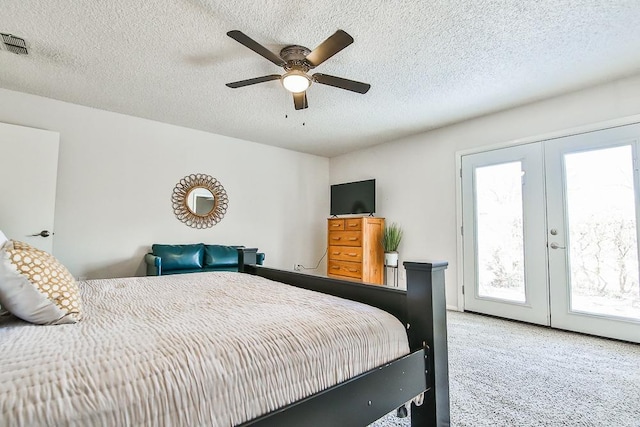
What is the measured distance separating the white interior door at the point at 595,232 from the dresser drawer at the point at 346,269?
2242mm

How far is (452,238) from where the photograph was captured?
3949 millimetres

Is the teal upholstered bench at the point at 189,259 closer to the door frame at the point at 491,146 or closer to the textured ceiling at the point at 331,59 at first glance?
the textured ceiling at the point at 331,59

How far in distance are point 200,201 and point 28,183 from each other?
1767 mm

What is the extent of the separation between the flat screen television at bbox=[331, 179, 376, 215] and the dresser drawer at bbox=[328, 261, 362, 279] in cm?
87

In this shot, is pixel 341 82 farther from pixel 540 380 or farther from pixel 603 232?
pixel 603 232

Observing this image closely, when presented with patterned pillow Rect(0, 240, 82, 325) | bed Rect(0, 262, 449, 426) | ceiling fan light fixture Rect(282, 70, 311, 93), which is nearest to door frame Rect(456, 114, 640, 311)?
ceiling fan light fixture Rect(282, 70, 311, 93)

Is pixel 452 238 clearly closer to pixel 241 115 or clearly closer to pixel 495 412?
pixel 495 412

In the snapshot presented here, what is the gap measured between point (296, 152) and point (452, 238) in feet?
9.77

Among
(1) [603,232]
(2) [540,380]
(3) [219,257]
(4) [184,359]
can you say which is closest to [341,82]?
(4) [184,359]

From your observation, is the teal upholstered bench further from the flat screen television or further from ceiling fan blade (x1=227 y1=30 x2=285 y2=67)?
ceiling fan blade (x1=227 y1=30 x2=285 y2=67)

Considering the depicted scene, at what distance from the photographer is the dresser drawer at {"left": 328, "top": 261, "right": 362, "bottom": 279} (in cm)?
442

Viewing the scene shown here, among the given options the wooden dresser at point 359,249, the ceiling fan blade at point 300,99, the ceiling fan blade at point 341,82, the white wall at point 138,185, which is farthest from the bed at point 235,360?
the wooden dresser at point 359,249

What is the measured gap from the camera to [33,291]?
41.1 inches

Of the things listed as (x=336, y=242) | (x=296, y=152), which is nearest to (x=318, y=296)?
(x=336, y=242)
